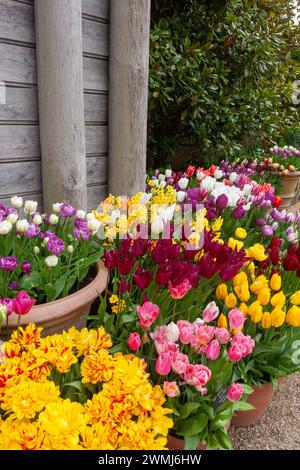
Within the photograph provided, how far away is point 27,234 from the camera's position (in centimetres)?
146

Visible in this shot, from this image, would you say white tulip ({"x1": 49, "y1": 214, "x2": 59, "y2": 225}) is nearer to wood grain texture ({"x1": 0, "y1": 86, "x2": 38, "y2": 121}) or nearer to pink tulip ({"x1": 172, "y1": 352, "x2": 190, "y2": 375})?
wood grain texture ({"x1": 0, "y1": 86, "x2": 38, "y2": 121})

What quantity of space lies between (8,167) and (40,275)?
64cm

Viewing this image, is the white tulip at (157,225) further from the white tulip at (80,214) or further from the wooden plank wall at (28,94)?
the wooden plank wall at (28,94)

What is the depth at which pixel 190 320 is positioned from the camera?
4.72ft

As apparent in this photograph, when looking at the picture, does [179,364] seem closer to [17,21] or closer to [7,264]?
[7,264]

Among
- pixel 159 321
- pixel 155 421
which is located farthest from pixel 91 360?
pixel 159 321

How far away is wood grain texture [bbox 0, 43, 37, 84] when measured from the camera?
169 centimetres

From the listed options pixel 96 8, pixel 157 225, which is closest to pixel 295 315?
pixel 157 225

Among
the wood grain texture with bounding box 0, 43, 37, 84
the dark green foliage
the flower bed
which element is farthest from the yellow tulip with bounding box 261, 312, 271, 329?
the dark green foliage

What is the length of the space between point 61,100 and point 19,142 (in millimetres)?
276

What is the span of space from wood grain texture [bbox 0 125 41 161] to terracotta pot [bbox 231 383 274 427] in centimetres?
143

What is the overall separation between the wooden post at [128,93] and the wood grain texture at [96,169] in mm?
43
